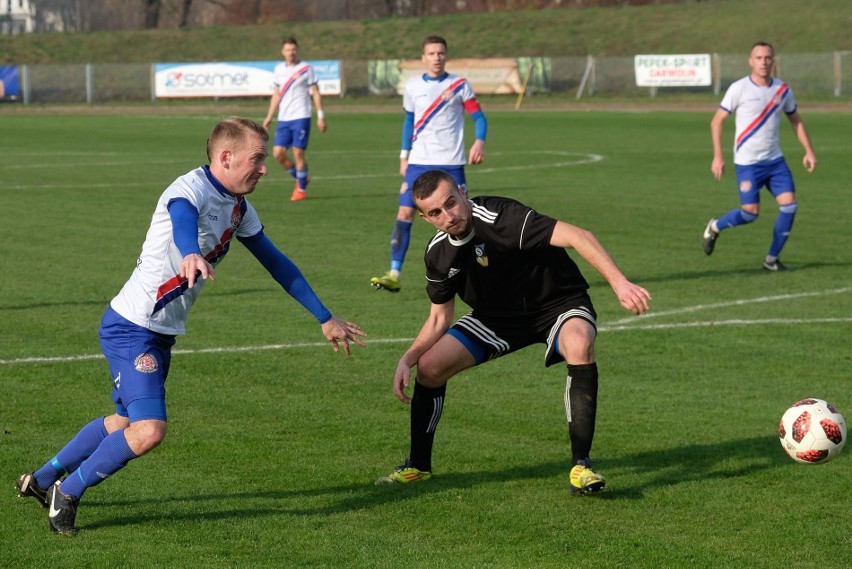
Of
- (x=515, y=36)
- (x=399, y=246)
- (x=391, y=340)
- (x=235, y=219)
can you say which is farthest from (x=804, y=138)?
(x=515, y=36)

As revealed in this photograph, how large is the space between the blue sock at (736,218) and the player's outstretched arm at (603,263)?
8770mm

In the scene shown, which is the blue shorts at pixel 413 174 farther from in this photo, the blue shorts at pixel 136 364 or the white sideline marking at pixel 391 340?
the blue shorts at pixel 136 364

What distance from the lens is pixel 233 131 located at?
5.89 meters

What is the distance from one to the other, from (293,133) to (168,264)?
1593cm

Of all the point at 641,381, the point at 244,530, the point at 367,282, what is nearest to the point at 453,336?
the point at 244,530

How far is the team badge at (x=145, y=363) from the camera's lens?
19.4 feet

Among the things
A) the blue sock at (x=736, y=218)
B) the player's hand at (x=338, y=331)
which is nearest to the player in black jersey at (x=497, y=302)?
the player's hand at (x=338, y=331)

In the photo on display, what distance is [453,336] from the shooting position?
695 cm

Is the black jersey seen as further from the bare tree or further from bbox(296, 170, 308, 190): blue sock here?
the bare tree

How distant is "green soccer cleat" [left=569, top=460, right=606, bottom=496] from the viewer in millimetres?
6469

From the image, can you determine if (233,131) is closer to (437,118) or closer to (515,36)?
(437,118)

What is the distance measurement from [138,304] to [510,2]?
81267 mm

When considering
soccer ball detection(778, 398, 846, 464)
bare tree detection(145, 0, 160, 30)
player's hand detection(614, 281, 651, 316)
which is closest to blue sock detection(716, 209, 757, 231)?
soccer ball detection(778, 398, 846, 464)

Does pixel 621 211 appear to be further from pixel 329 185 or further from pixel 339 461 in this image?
pixel 339 461
